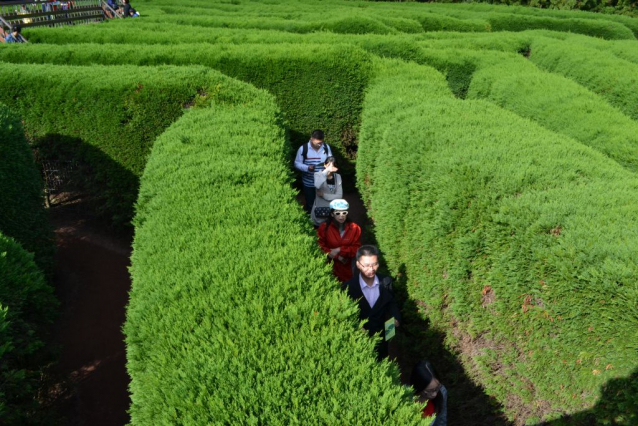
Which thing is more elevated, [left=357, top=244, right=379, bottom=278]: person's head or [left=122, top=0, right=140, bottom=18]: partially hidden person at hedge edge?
[left=357, top=244, right=379, bottom=278]: person's head

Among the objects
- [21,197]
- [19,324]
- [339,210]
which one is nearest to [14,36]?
[21,197]

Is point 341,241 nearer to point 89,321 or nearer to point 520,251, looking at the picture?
point 520,251

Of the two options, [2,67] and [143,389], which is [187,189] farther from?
[2,67]

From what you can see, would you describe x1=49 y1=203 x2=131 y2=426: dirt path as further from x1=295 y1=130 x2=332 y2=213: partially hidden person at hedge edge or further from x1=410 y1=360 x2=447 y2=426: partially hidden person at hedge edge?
x1=410 y1=360 x2=447 y2=426: partially hidden person at hedge edge

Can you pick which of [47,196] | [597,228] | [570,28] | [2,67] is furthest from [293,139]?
[570,28]

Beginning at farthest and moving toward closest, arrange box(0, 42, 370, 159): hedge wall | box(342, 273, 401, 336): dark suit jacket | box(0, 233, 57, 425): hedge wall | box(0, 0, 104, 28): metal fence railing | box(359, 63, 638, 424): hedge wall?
box(0, 0, 104, 28): metal fence railing < box(0, 42, 370, 159): hedge wall < box(342, 273, 401, 336): dark suit jacket < box(0, 233, 57, 425): hedge wall < box(359, 63, 638, 424): hedge wall

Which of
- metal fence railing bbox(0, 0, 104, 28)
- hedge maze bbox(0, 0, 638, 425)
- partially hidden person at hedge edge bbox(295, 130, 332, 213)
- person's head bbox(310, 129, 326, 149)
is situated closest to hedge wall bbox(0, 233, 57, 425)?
hedge maze bbox(0, 0, 638, 425)

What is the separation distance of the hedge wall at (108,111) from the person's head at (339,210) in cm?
409

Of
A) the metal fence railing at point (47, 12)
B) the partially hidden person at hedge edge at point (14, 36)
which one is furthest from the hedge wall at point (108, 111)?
the metal fence railing at point (47, 12)

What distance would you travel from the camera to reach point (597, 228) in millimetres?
4102

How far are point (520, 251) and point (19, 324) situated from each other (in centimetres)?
505

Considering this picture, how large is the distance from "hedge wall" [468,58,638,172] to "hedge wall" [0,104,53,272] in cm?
976

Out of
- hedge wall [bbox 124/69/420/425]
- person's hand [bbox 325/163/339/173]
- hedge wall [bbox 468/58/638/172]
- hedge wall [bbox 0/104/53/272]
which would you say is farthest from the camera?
hedge wall [bbox 468/58/638/172]

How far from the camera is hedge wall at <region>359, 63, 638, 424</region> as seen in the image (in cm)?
375
